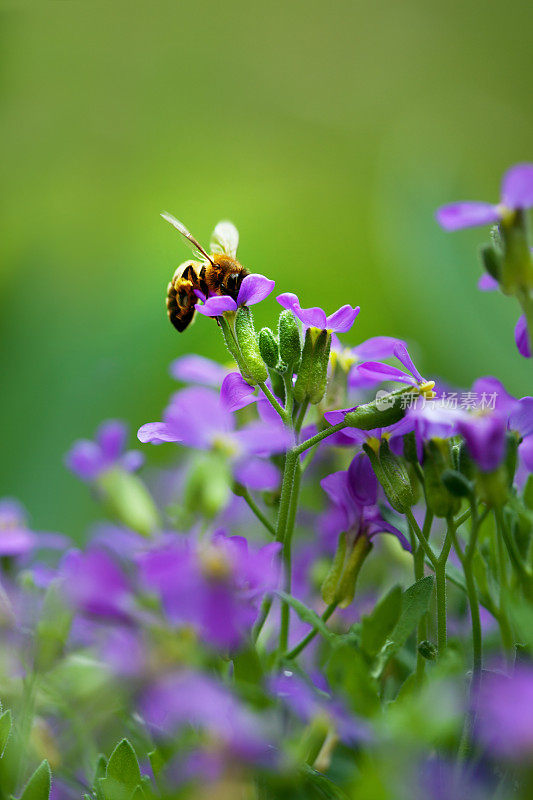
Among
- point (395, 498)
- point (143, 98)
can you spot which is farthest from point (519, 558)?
point (143, 98)

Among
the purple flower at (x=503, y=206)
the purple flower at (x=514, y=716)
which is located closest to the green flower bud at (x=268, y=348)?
the purple flower at (x=503, y=206)

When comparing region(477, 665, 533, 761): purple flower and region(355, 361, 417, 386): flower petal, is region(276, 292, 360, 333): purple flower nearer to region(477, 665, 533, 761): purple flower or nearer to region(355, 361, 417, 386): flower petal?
region(355, 361, 417, 386): flower petal

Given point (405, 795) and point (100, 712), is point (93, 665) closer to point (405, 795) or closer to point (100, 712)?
point (100, 712)

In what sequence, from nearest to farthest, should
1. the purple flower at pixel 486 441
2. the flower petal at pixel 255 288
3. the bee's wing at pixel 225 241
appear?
the purple flower at pixel 486 441, the flower petal at pixel 255 288, the bee's wing at pixel 225 241

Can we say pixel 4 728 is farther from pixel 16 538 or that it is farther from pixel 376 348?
pixel 376 348

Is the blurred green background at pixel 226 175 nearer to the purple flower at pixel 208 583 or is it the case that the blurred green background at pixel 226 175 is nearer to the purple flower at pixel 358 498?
the purple flower at pixel 358 498

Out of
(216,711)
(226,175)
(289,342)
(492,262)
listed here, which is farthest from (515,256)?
(226,175)

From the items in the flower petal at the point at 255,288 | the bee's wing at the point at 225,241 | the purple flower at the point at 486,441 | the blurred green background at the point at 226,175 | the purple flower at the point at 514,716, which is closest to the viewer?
the purple flower at the point at 514,716
